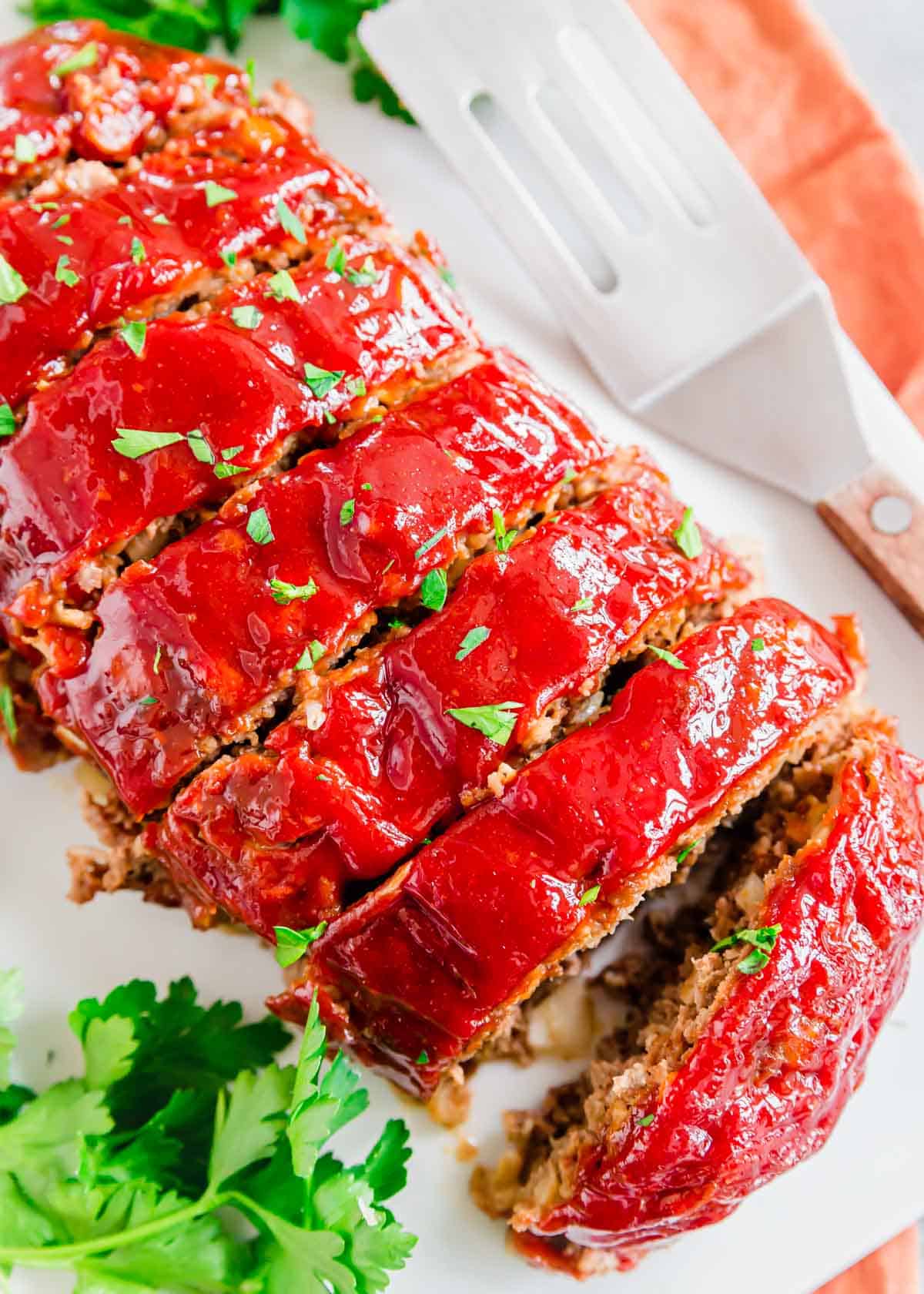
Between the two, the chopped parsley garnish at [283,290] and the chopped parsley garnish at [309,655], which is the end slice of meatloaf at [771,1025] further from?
the chopped parsley garnish at [283,290]

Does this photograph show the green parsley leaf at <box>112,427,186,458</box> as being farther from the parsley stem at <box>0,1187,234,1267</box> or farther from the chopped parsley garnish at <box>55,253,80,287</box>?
the parsley stem at <box>0,1187,234,1267</box>

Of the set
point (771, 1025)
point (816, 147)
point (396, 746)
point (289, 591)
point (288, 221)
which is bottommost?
point (771, 1025)

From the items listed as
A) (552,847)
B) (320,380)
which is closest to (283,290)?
(320,380)

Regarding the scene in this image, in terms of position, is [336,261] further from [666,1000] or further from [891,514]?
[666,1000]

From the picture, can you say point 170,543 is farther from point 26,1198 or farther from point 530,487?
point 26,1198

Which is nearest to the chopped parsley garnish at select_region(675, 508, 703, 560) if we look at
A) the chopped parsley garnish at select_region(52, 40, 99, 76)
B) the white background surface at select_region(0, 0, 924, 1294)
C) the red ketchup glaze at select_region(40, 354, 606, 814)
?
the red ketchup glaze at select_region(40, 354, 606, 814)

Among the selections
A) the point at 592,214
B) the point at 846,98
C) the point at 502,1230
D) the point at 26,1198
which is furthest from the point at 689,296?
the point at 26,1198

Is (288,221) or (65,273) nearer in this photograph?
(65,273)
